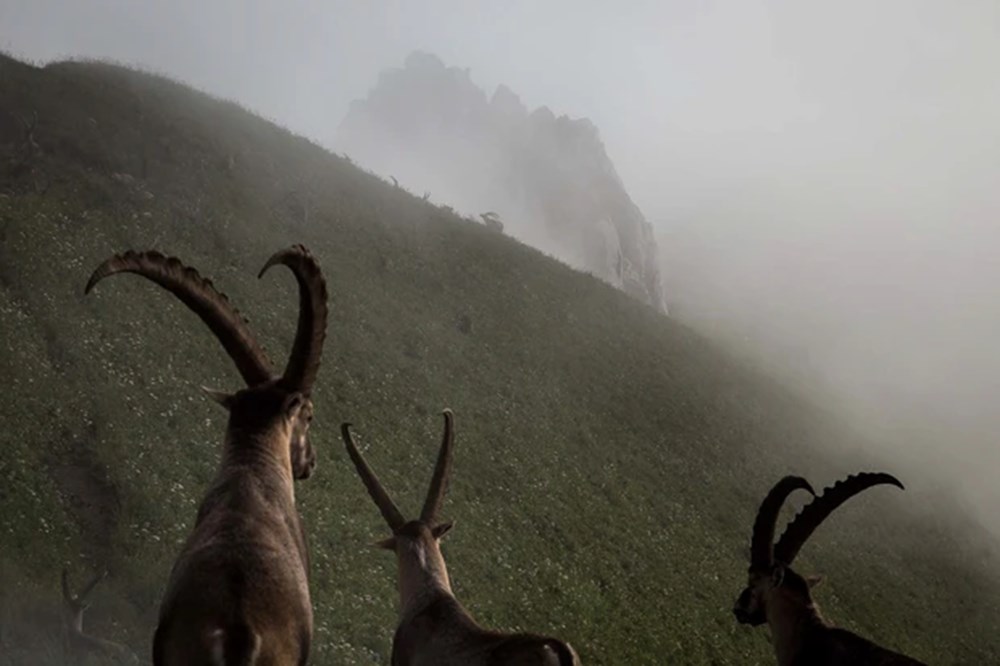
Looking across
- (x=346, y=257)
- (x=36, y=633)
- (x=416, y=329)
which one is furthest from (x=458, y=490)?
(x=346, y=257)

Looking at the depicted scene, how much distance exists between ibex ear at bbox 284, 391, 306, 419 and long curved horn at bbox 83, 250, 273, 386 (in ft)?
1.69

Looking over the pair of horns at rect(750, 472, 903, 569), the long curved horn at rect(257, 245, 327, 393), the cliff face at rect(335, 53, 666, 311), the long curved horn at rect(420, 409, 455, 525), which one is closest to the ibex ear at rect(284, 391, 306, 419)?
the long curved horn at rect(257, 245, 327, 393)

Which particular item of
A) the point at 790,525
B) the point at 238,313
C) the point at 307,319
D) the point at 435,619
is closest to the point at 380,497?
the point at 435,619

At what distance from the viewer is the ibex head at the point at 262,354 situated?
6.80m

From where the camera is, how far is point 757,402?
5647 centimetres

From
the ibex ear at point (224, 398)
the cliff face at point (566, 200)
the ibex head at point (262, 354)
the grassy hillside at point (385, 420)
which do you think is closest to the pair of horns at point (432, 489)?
the ibex head at point (262, 354)

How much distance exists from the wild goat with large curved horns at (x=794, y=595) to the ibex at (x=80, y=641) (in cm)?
1036

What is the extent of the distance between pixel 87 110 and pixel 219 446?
2920 centimetres

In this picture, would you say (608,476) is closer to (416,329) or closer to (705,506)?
(705,506)

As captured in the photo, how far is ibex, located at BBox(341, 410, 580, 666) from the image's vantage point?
22.1 ft

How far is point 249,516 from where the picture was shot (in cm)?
600

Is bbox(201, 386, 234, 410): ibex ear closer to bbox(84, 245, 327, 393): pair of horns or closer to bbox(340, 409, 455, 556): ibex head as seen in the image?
bbox(84, 245, 327, 393): pair of horns

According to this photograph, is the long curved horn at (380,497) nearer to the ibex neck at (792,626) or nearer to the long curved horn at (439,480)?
the long curved horn at (439,480)

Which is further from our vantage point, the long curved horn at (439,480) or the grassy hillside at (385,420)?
the grassy hillside at (385,420)
